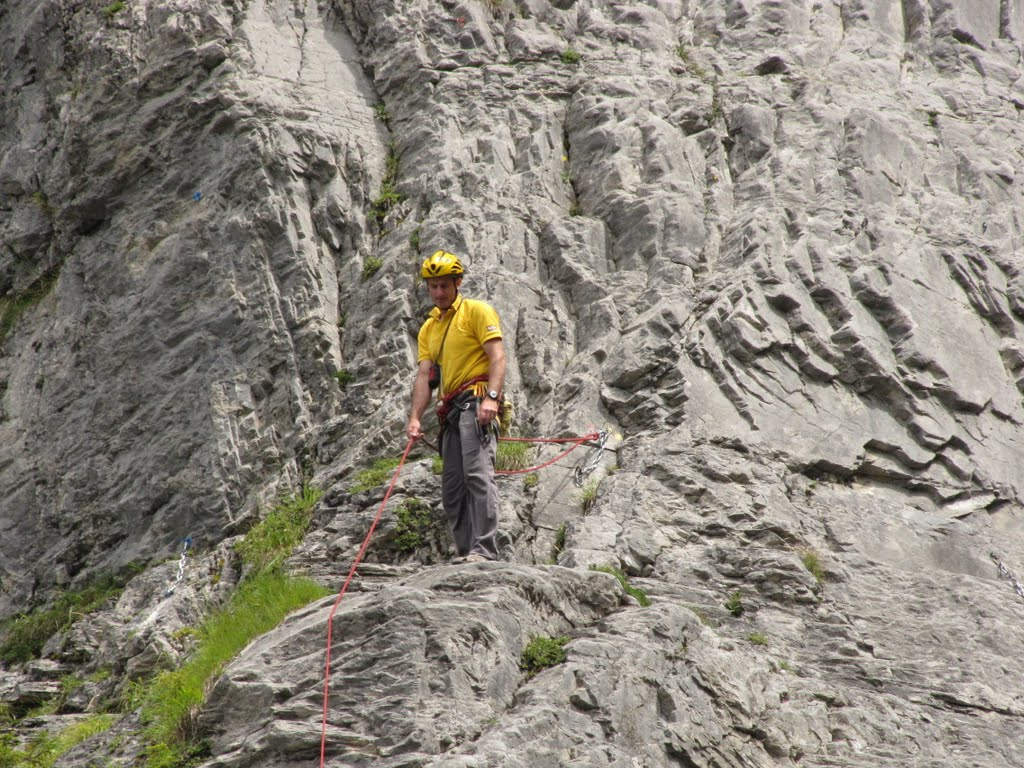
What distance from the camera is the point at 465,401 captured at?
8883mm

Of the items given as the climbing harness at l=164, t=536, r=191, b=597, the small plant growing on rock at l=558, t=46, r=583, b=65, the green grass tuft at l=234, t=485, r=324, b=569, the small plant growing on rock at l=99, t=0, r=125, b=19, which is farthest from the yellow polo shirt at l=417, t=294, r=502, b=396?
the small plant growing on rock at l=99, t=0, r=125, b=19

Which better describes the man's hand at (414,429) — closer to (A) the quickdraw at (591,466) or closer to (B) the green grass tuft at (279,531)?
(B) the green grass tuft at (279,531)

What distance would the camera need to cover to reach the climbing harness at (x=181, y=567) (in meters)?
10.9

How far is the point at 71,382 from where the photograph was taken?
13625 millimetres

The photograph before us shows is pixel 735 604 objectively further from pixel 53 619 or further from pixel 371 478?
pixel 53 619

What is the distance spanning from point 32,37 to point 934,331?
14.8 meters

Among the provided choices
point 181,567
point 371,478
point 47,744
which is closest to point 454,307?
point 371,478

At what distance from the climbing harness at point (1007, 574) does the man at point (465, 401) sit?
207 inches

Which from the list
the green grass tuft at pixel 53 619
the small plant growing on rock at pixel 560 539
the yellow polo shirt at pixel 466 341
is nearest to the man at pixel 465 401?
the yellow polo shirt at pixel 466 341

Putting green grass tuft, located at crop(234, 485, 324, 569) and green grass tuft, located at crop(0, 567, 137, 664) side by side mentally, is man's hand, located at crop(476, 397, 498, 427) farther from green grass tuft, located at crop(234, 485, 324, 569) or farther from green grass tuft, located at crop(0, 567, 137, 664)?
green grass tuft, located at crop(0, 567, 137, 664)

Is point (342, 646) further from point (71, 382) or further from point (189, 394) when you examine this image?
point (71, 382)

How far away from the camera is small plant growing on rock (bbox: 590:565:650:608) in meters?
8.59

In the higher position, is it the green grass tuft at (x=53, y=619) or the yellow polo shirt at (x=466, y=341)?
the yellow polo shirt at (x=466, y=341)

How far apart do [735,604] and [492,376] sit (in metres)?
3.03
